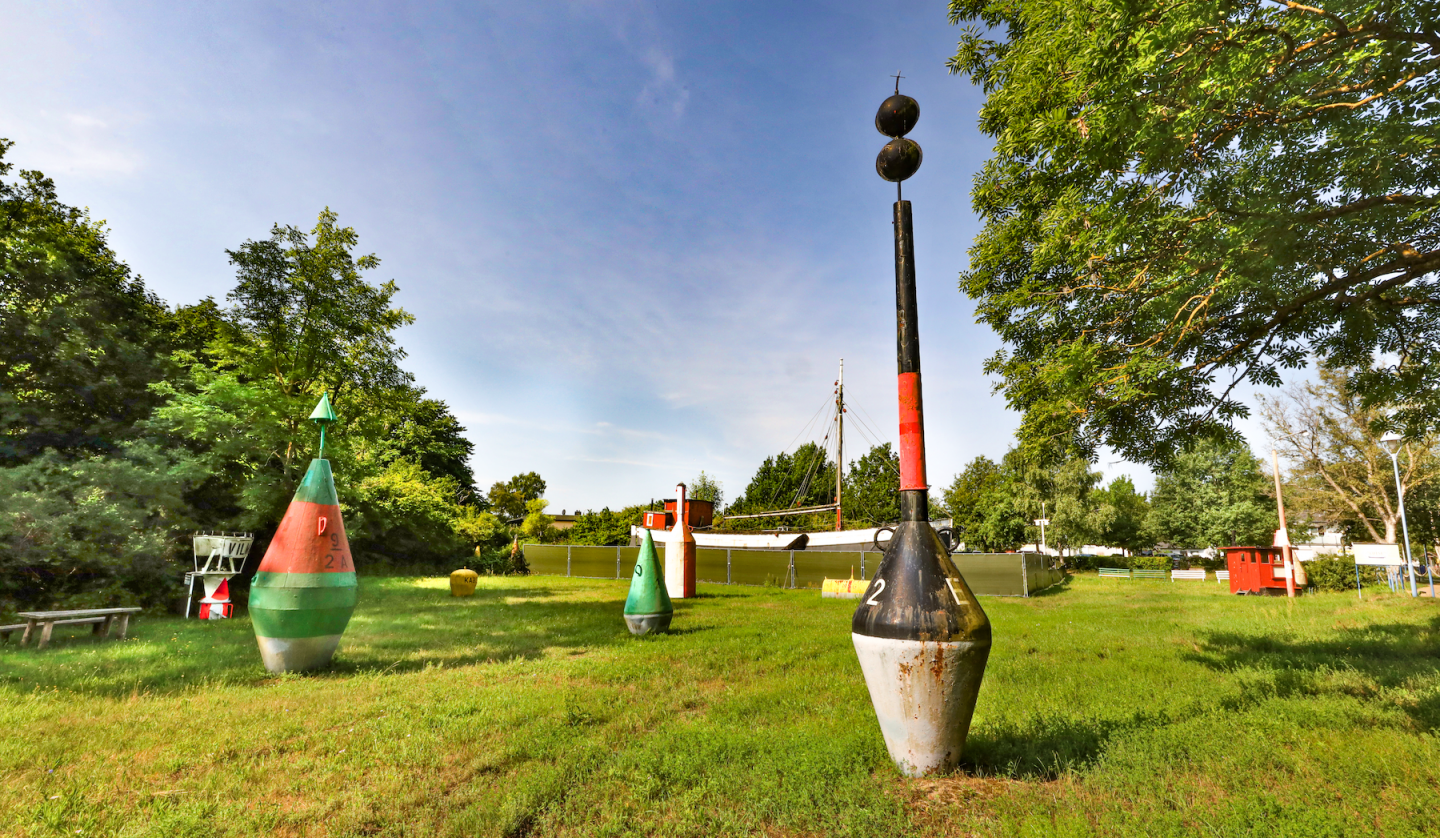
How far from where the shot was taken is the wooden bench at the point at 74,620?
32.1 ft

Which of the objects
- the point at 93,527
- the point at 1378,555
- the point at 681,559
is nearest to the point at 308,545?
the point at 93,527

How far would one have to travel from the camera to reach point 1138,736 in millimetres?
5520

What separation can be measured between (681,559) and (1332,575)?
27.5 meters

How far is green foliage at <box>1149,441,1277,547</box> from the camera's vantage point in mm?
47500

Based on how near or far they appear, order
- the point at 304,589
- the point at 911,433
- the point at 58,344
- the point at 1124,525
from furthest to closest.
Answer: the point at 1124,525
the point at 58,344
the point at 304,589
the point at 911,433

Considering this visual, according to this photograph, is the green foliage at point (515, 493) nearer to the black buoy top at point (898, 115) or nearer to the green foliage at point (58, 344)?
the green foliage at point (58, 344)

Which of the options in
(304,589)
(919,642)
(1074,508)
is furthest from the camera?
(1074,508)

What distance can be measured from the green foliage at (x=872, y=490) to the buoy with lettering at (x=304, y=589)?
1454 inches

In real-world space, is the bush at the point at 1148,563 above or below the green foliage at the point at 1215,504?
below

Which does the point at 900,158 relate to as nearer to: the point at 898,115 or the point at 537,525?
the point at 898,115

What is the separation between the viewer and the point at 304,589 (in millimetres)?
8195

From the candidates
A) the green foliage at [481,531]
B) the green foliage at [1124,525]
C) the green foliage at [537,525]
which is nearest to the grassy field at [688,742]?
the green foliage at [481,531]

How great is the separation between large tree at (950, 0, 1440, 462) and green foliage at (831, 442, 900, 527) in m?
34.8

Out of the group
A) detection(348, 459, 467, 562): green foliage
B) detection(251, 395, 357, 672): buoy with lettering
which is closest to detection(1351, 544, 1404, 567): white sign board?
detection(251, 395, 357, 672): buoy with lettering
